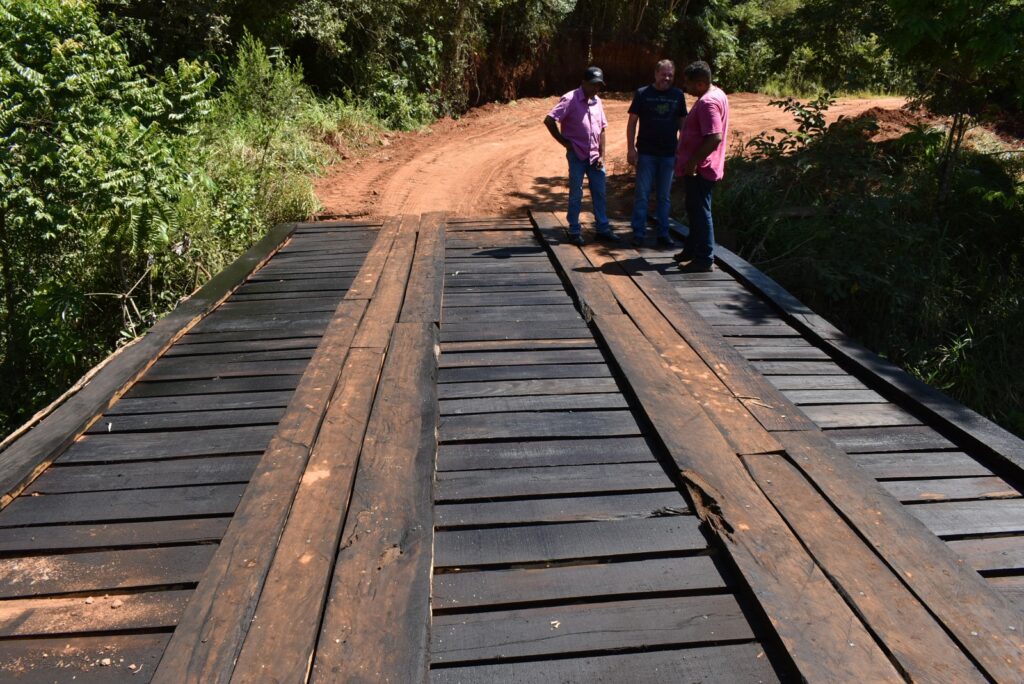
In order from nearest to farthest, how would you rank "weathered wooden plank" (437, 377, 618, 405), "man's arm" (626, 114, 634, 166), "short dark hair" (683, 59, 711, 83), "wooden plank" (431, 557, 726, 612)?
1. "wooden plank" (431, 557, 726, 612)
2. "weathered wooden plank" (437, 377, 618, 405)
3. "short dark hair" (683, 59, 711, 83)
4. "man's arm" (626, 114, 634, 166)

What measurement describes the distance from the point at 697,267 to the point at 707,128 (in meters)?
0.99

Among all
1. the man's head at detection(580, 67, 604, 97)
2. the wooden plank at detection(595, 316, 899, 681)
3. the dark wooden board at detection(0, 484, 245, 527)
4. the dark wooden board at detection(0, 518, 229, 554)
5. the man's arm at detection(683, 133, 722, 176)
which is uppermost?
the man's head at detection(580, 67, 604, 97)

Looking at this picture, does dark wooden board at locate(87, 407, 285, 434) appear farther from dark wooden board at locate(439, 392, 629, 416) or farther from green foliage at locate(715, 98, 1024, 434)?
green foliage at locate(715, 98, 1024, 434)

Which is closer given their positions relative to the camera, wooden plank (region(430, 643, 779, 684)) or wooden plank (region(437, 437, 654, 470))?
wooden plank (region(430, 643, 779, 684))

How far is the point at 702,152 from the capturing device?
5.20 meters

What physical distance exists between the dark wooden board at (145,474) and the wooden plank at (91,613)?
1.97 ft

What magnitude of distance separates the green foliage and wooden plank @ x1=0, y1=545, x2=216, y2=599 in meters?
6.87

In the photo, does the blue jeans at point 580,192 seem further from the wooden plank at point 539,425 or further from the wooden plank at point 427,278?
the wooden plank at point 539,425

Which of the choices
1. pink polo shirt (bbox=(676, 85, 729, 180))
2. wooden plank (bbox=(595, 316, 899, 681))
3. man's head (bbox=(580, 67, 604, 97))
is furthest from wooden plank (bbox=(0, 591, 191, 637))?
man's head (bbox=(580, 67, 604, 97))

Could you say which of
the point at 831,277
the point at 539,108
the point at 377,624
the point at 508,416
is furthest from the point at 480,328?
the point at 539,108

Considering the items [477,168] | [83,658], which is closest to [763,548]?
[83,658]

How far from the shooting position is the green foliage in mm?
7905

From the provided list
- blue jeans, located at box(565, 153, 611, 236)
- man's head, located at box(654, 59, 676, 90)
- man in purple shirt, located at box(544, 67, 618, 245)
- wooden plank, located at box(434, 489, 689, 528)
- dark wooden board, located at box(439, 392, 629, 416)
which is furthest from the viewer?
blue jeans, located at box(565, 153, 611, 236)

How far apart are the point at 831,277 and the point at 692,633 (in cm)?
655
